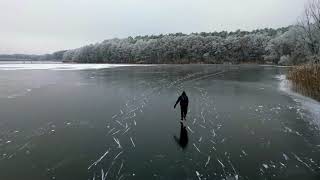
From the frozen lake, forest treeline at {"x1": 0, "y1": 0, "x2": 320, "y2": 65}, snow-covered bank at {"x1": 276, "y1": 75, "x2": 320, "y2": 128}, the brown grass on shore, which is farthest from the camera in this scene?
forest treeline at {"x1": 0, "y1": 0, "x2": 320, "y2": 65}

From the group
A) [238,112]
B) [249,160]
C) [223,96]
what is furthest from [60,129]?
[223,96]

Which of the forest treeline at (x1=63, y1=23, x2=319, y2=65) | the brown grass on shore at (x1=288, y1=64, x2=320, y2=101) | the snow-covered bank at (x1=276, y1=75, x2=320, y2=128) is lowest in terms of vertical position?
the snow-covered bank at (x1=276, y1=75, x2=320, y2=128)

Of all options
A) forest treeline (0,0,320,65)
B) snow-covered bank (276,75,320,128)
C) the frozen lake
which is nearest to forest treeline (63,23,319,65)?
forest treeline (0,0,320,65)

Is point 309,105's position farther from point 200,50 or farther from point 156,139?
point 200,50

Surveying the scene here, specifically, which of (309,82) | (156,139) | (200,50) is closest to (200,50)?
(200,50)

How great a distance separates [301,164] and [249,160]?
154 cm

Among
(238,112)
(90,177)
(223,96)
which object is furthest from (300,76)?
(90,177)

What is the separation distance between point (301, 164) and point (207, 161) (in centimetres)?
286

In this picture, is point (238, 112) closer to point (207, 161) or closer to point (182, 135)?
point (182, 135)

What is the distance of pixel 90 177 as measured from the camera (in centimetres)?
886

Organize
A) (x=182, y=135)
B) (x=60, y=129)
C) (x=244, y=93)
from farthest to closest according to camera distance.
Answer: (x=244, y=93) → (x=60, y=129) → (x=182, y=135)

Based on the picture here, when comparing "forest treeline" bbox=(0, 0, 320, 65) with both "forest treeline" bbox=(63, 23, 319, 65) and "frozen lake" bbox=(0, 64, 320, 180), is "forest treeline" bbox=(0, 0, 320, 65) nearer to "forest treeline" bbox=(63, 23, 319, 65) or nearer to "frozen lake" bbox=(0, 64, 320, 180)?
"forest treeline" bbox=(63, 23, 319, 65)

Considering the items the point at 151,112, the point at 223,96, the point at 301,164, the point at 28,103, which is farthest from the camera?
the point at 223,96

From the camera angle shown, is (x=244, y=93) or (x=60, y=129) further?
(x=244, y=93)
